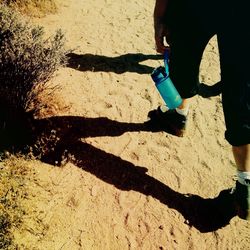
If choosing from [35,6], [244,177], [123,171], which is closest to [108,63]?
[35,6]

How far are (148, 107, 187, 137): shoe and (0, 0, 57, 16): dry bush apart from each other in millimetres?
2417

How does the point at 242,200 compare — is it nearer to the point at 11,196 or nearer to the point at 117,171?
the point at 117,171

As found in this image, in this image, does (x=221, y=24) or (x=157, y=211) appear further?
(x=157, y=211)

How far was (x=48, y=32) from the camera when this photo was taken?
4.68 metres

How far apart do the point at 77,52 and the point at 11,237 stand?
107 inches

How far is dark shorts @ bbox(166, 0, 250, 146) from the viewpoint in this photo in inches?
87.7

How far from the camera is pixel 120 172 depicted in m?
3.20

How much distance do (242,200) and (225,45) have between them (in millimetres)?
1188

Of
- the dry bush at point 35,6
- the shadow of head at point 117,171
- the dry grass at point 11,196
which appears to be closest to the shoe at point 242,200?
the shadow of head at point 117,171

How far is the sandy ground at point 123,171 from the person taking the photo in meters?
2.76

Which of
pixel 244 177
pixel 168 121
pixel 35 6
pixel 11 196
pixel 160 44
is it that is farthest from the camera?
pixel 35 6

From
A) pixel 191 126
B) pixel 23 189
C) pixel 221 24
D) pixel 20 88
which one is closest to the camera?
pixel 221 24

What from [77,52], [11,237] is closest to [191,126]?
[77,52]

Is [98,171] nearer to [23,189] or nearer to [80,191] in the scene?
[80,191]
